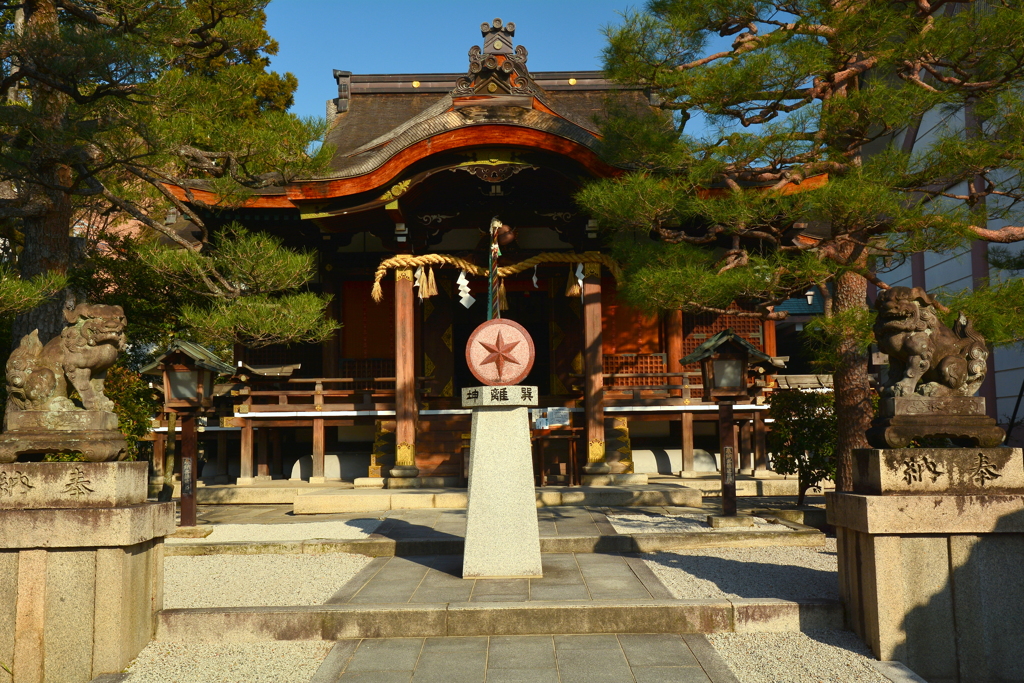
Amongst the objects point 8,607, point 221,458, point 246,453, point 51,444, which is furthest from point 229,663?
point 221,458

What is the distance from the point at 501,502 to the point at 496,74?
8514 millimetres

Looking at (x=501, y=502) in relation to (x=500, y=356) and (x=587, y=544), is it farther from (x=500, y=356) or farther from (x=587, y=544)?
(x=587, y=544)

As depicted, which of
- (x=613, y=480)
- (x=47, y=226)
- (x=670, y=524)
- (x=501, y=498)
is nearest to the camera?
(x=501, y=498)

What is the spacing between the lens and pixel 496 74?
12.7 m

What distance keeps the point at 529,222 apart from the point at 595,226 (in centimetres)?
138

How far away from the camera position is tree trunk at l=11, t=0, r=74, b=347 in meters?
8.51

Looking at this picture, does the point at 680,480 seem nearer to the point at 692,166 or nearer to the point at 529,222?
the point at 529,222

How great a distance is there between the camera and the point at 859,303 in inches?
343

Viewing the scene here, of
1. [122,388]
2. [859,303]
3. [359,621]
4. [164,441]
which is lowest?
[359,621]

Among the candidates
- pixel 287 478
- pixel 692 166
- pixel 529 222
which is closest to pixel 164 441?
A: pixel 287 478

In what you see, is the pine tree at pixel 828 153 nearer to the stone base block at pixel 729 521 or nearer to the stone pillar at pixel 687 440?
the stone base block at pixel 729 521

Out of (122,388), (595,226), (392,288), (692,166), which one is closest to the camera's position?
(692,166)

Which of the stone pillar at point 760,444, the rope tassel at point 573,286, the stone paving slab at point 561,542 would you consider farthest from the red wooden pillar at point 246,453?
the stone pillar at point 760,444

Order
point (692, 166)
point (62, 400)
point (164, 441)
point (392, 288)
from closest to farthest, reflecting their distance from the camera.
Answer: point (62, 400) < point (692, 166) < point (164, 441) < point (392, 288)
